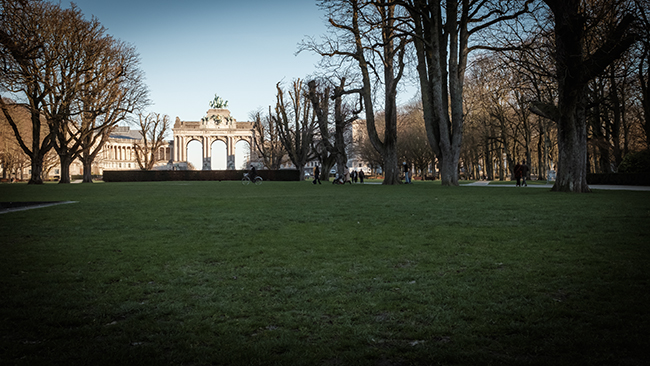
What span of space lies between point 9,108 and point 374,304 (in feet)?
117

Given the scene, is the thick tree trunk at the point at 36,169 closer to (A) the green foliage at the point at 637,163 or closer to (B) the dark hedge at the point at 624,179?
(B) the dark hedge at the point at 624,179

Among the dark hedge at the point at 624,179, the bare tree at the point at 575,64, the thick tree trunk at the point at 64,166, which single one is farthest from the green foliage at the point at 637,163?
the thick tree trunk at the point at 64,166

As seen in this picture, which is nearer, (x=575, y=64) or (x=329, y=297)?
(x=329, y=297)

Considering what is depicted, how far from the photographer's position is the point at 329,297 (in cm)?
370

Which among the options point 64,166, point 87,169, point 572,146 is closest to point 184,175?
point 87,169

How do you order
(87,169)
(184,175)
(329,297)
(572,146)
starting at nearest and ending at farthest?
(329,297) → (572,146) → (87,169) → (184,175)

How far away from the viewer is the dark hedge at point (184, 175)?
52.4 m

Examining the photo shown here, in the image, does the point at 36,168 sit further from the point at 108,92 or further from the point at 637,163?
the point at 637,163

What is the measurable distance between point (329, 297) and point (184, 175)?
57906 millimetres

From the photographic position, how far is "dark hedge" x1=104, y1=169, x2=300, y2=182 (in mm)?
52438

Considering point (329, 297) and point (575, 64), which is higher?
point (575, 64)

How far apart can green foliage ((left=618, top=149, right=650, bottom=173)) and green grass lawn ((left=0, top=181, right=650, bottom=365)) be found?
21362 millimetres

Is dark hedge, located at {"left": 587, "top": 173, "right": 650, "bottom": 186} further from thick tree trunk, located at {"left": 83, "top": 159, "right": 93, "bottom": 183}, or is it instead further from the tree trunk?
thick tree trunk, located at {"left": 83, "top": 159, "right": 93, "bottom": 183}

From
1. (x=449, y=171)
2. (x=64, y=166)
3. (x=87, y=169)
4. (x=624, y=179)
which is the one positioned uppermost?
(x=64, y=166)
